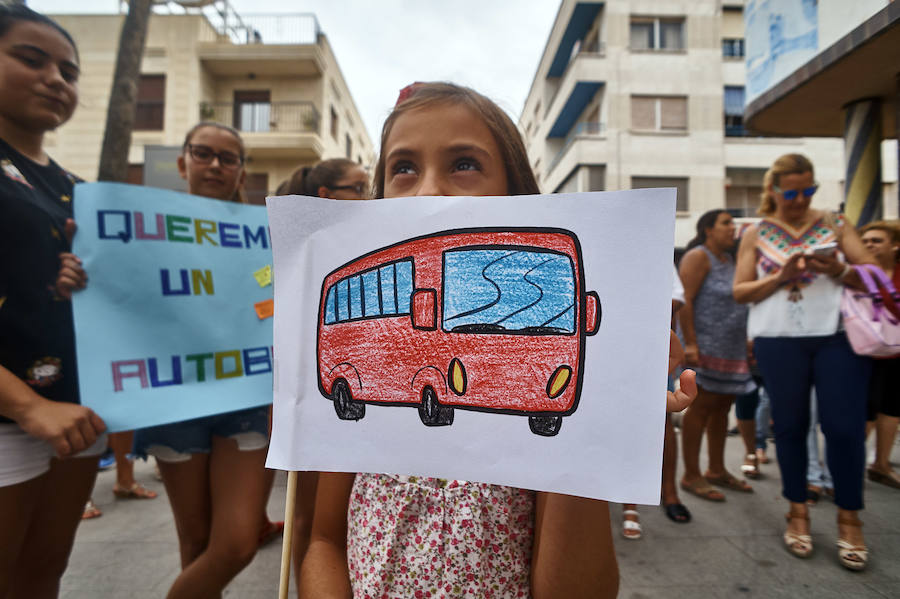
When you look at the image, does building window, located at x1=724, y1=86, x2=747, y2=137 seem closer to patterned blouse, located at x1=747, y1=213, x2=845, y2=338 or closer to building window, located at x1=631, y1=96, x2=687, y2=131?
building window, located at x1=631, y1=96, x2=687, y2=131

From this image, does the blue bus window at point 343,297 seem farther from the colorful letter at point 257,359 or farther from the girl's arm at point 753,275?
the girl's arm at point 753,275

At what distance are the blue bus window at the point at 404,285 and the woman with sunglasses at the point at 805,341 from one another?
2231 millimetres

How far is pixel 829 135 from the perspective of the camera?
5.38 m

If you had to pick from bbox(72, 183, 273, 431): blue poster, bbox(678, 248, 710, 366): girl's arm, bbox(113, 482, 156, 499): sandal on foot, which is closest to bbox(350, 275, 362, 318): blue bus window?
bbox(72, 183, 273, 431): blue poster

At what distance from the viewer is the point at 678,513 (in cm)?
301

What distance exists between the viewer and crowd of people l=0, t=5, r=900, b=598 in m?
0.91

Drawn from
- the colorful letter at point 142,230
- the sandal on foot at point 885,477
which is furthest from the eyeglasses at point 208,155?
the sandal on foot at point 885,477

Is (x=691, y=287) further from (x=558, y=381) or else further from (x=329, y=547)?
(x=329, y=547)

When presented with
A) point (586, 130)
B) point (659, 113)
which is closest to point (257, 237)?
point (659, 113)

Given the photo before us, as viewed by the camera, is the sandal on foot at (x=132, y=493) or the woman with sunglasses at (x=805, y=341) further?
the sandal on foot at (x=132, y=493)

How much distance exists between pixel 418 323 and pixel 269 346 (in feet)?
2.85

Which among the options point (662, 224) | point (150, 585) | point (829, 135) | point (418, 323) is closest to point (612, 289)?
point (662, 224)

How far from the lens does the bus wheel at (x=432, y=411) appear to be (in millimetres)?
854

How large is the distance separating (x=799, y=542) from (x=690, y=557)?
554 millimetres
